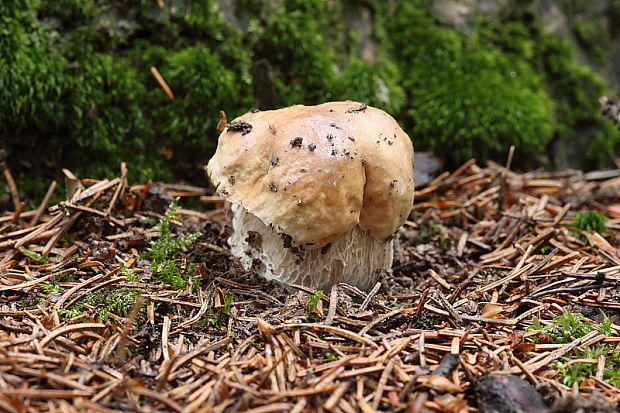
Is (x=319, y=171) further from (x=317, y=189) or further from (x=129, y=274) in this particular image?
(x=129, y=274)

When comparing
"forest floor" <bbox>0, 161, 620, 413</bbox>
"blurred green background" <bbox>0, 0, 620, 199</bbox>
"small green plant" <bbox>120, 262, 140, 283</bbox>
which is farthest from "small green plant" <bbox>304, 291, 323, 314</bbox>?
"blurred green background" <bbox>0, 0, 620, 199</bbox>

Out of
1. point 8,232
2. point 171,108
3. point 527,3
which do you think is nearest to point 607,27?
point 527,3

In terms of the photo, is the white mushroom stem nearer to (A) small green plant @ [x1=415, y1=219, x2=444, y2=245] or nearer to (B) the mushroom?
(B) the mushroom

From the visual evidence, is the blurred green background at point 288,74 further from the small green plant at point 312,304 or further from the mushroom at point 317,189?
the small green plant at point 312,304

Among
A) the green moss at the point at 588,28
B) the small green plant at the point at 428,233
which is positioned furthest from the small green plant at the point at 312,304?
the green moss at the point at 588,28

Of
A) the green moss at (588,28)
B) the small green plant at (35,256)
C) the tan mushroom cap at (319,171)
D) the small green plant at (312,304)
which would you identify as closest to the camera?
the small green plant at (312,304)

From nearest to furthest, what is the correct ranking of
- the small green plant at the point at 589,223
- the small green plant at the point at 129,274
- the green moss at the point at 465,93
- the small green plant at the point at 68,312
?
the small green plant at the point at 68,312 → the small green plant at the point at 129,274 → the small green plant at the point at 589,223 → the green moss at the point at 465,93

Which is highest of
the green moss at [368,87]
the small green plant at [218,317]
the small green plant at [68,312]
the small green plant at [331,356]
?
the green moss at [368,87]
